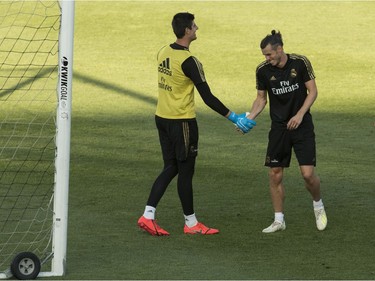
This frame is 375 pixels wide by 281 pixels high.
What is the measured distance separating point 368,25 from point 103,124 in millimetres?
9740

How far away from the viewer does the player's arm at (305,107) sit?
12.1 meters

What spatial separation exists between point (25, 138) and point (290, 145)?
5.72 m

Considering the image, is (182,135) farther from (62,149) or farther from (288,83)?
(62,149)

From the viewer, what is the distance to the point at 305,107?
478 inches

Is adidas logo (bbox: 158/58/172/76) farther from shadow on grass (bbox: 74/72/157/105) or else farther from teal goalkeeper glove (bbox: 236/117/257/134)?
shadow on grass (bbox: 74/72/157/105)

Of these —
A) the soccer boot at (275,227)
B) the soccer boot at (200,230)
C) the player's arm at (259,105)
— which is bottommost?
the soccer boot at (200,230)

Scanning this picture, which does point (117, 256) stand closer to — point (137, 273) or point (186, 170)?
point (137, 273)

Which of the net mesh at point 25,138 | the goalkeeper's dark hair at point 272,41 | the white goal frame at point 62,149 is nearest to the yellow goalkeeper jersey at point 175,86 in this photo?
the goalkeeper's dark hair at point 272,41

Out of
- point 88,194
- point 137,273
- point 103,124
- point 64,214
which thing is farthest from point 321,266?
point 103,124

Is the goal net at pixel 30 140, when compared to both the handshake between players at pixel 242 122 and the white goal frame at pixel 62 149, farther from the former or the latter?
the handshake between players at pixel 242 122

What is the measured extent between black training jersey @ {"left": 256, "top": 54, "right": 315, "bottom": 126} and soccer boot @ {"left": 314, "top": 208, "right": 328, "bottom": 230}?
915mm

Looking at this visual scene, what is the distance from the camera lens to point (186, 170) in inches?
484

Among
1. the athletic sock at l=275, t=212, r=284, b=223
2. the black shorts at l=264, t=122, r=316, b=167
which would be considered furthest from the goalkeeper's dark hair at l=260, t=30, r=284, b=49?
the athletic sock at l=275, t=212, r=284, b=223

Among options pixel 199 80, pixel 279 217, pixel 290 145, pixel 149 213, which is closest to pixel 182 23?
pixel 199 80
